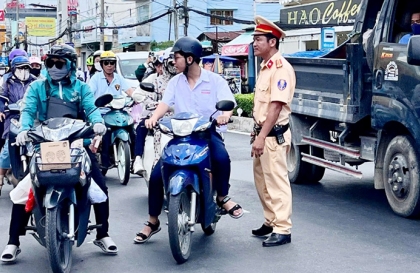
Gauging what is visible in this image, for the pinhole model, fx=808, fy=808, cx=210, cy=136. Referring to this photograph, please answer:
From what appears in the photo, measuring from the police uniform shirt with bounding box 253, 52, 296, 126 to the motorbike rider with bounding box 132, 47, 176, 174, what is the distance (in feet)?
7.04

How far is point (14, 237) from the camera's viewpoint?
20.4 feet

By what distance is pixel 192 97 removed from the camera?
6.70 m

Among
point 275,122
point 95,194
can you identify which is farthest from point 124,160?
point 95,194

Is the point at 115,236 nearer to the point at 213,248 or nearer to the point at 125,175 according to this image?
the point at 213,248

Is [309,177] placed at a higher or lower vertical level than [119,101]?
lower

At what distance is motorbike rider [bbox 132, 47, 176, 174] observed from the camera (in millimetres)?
8688

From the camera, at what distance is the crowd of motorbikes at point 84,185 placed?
18.0 feet

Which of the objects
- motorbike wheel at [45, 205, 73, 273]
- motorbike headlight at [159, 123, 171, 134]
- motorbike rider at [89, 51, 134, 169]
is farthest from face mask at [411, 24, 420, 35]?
motorbike rider at [89, 51, 134, 169]

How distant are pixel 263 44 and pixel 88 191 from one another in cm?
189

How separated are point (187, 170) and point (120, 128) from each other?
467 centimetres

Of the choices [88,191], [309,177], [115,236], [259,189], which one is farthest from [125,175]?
[88,191]

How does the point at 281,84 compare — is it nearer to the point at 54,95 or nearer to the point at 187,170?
the point at 187,170

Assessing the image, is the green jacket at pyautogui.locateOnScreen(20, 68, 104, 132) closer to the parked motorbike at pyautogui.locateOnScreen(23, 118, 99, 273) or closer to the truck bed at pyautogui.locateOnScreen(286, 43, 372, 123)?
the parked motorbike at pyautogui.locateOnScreen(23, 118, 99, 273)

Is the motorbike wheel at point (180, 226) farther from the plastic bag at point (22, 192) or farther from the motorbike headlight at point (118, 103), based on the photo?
the motorbike headlight at point (118, 103)
